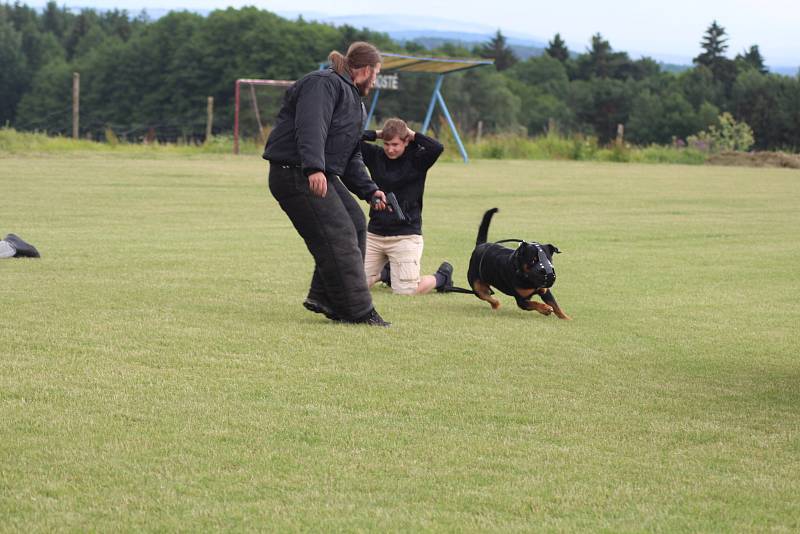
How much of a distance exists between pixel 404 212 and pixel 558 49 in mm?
143404

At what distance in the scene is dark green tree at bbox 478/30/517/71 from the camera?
15250cm

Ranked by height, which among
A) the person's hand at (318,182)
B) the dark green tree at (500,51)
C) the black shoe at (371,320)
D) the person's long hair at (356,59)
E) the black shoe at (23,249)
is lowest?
the black shoe at (23,249)

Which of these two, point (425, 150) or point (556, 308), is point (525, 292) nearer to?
point (556, 308)

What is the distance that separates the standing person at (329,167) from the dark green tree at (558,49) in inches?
5626

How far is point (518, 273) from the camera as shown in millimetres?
8391

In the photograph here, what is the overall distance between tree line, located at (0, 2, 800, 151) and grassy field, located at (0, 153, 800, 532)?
7938 centimetres

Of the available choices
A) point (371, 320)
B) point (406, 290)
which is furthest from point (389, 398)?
point (406, 290)

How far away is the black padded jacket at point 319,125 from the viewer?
7.50 meters

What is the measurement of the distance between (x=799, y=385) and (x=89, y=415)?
12.0 feet

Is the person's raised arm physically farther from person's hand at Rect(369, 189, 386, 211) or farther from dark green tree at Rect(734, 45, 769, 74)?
dark green tree at Rect(734, 45, 769, 74)

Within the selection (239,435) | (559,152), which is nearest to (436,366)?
(239,435)

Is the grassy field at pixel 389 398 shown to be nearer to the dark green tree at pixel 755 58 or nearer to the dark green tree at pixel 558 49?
the dark green tree at pixel 755 58

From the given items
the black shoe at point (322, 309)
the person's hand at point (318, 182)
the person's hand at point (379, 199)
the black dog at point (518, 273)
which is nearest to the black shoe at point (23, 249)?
the black shoe at point (322, 309)

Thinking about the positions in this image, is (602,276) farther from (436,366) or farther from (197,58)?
(197,58)
